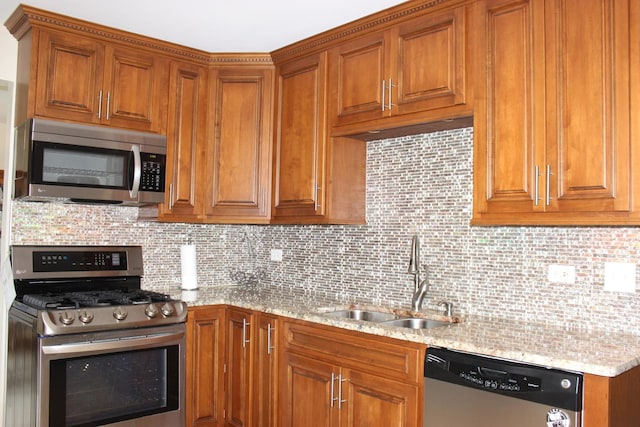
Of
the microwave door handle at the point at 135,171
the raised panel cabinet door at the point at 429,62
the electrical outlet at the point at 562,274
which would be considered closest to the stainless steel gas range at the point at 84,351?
the microwave door handle at the point at 135,171

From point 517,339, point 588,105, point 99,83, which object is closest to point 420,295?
point 517,339

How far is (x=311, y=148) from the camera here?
3.26m

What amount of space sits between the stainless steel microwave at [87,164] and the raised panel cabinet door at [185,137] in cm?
9

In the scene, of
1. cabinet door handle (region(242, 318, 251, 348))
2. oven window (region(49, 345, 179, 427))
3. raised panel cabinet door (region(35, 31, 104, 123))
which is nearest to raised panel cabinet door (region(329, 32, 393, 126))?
cabinet door handle (region(242, 318, 251, 348))

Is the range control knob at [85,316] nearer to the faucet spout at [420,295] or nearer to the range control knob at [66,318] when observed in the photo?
the range control knob at [66,318]

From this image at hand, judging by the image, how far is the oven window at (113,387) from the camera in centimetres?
260

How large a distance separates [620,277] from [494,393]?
0.80m

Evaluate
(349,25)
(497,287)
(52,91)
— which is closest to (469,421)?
(497,287)

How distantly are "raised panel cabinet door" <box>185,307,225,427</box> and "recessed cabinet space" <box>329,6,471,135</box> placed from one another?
1.35 meters

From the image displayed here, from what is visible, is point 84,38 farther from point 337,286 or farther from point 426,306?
point 426,306

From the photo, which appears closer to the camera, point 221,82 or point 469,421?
point 469,421

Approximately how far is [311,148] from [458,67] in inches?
41.7

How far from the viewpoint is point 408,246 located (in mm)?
3068

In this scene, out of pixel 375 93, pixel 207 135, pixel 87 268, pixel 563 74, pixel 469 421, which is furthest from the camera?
pixel 207 135
